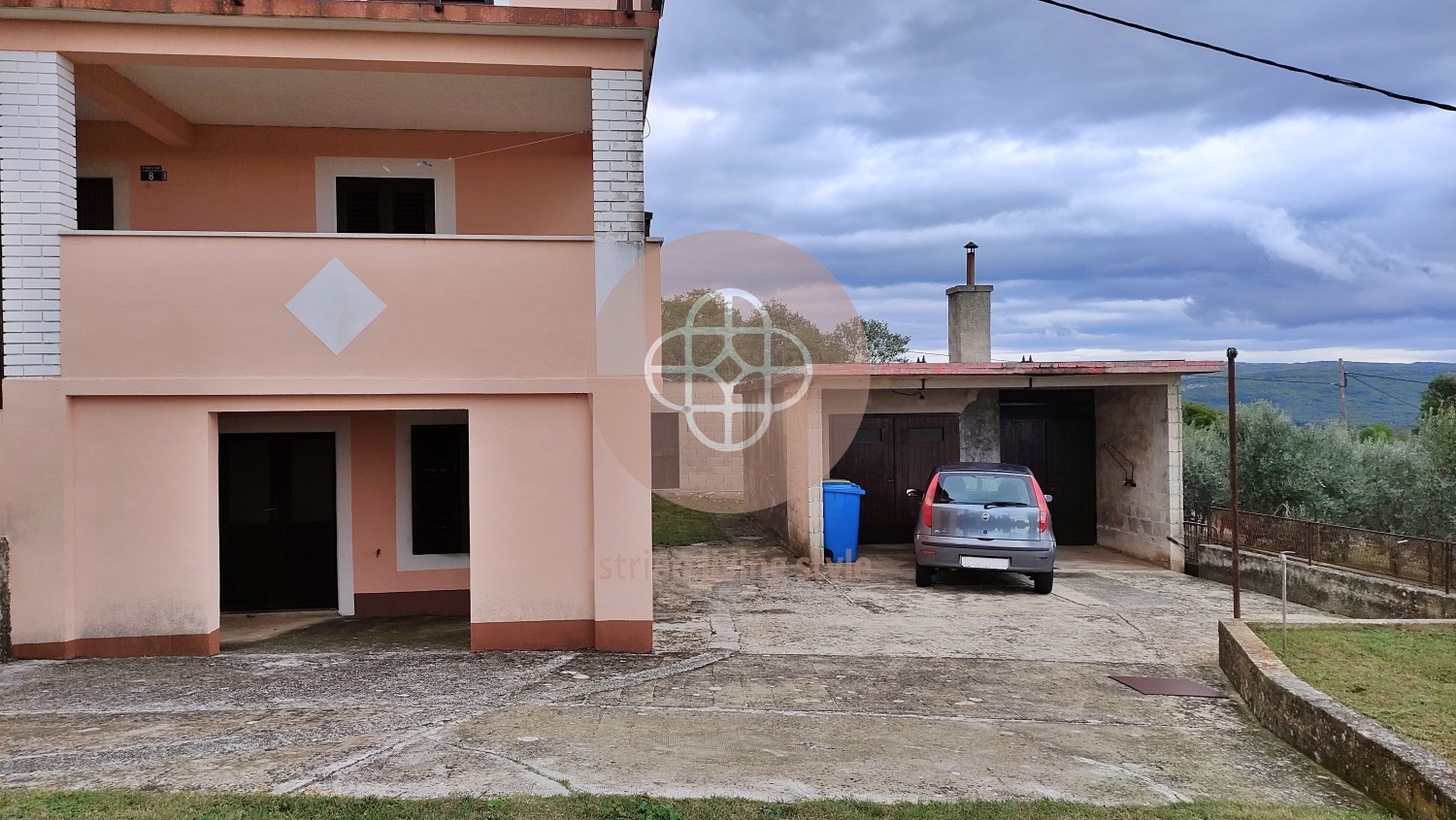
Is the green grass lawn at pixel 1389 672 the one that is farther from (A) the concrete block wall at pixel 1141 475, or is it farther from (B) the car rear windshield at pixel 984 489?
(A) the concrete block wall at pixel 1141 475

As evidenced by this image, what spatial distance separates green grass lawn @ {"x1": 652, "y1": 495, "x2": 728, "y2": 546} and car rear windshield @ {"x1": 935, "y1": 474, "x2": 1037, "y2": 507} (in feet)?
17.4

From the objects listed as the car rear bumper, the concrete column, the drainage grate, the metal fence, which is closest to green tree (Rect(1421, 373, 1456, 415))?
the concrete column

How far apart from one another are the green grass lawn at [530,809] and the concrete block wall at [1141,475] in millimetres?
8583

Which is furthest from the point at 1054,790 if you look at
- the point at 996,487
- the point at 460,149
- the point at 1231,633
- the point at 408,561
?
the point at 460,149

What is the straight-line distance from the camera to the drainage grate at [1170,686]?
655 centimetres

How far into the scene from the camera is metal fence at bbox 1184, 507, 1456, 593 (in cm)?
888

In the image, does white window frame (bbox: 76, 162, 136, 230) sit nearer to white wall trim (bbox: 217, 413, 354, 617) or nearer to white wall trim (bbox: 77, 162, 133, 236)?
white wall trim (bbox: 77, 162, 133, 236)

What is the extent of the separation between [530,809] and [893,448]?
1091 centimetres

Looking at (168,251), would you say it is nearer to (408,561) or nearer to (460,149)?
(460,149)

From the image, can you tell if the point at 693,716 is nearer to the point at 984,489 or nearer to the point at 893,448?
the point at 984,489

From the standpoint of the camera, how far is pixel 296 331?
283 inches

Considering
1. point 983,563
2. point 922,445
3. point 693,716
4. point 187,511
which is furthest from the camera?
point 922,445

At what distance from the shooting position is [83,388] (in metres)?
6.97

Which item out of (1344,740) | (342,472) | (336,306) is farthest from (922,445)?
(336,306)
